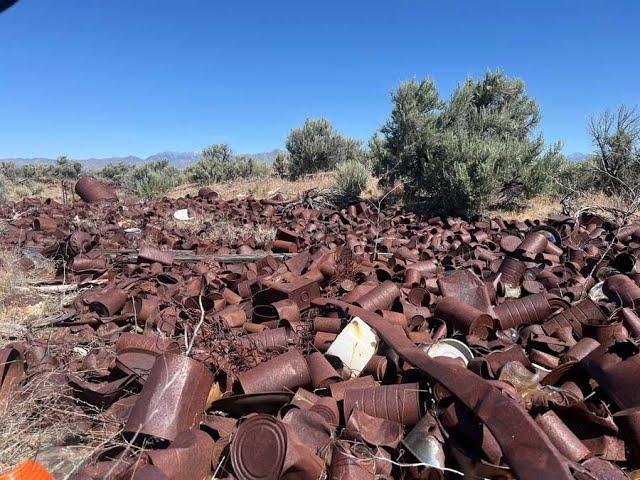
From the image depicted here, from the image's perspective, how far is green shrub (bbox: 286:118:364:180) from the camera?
17.4 metres

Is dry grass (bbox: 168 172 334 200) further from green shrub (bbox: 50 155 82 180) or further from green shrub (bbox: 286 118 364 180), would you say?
green shrub (bbox: 50 155 82 180)

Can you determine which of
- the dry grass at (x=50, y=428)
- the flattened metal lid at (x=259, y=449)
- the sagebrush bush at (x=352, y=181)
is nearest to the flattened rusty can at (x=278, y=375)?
the flattened metal lid at (x=259, y=449)

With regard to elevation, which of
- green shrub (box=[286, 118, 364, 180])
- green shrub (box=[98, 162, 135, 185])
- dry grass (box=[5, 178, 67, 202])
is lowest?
dry grass (box=[5, 178, 67, 202])

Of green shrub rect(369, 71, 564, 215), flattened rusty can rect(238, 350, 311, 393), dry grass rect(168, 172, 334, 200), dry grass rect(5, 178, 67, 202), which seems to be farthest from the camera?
dry grass rect(5, 178, 67, 202)

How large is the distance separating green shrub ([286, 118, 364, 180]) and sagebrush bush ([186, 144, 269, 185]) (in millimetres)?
2114

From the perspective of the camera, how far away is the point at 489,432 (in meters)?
1.95

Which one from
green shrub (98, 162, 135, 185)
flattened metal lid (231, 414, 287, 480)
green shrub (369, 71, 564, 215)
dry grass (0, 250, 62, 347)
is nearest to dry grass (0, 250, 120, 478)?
dry grass (0, 250, 62, 347)

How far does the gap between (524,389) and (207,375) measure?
175 centimetres

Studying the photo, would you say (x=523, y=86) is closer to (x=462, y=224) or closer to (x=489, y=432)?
(x=462, y=224)

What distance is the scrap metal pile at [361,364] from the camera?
79.2 inches

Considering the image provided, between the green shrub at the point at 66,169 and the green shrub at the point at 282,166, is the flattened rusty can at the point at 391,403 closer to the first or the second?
the green shrub at the point at 282,166

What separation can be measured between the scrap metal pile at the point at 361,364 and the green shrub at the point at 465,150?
3357mm

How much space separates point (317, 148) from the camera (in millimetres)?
17391

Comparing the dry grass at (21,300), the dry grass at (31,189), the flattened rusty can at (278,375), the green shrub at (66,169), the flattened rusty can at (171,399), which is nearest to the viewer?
the flattened rusty can at (171,399)
